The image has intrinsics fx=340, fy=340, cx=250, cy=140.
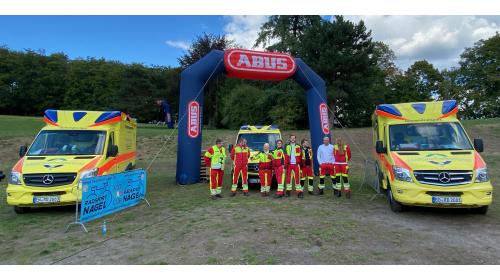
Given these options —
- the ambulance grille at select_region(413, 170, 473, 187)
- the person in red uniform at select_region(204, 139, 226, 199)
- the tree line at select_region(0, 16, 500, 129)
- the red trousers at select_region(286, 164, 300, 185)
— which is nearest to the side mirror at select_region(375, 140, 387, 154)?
the ambulance grille at select_region(413, 170, 473, 187)

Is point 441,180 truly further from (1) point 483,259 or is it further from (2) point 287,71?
(2) point 287,71

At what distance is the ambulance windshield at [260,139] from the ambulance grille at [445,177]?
5286 millimetres

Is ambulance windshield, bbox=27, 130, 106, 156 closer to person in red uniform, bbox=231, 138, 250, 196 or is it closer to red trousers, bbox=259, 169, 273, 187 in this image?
person in red uniform, bbox=231, 138, 250, 196

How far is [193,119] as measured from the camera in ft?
A: 40.1

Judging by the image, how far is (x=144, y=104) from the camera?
158 ft

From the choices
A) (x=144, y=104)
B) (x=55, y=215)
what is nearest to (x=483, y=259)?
(x=55, y=215)

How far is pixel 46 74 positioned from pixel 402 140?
65.9 meters

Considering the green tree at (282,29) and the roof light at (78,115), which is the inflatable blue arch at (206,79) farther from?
the green tree at (282,29)

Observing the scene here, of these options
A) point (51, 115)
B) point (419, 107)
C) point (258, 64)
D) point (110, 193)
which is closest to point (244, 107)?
point (258, 64)

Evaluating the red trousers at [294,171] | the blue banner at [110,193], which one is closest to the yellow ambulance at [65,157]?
the blue banner at [110,193]

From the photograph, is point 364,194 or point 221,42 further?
point 221,42

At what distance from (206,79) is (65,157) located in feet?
18.6

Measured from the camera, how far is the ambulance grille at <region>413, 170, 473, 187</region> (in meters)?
7.00

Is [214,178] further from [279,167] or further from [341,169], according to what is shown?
[341,169]
